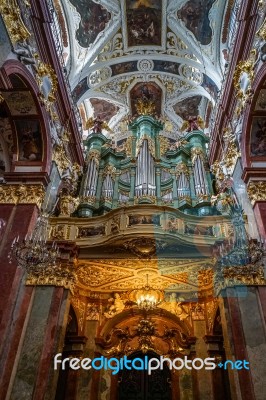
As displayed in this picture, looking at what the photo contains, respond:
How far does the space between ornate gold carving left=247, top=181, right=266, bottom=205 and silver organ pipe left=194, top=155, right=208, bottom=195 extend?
8.28ft

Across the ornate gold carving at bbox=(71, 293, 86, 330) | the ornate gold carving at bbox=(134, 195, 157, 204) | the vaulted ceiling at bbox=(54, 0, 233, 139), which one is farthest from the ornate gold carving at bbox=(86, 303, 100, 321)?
the vaulted ceiling at bbox=(54, 0, 233, 139)

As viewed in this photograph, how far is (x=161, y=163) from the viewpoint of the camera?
37.0 ft

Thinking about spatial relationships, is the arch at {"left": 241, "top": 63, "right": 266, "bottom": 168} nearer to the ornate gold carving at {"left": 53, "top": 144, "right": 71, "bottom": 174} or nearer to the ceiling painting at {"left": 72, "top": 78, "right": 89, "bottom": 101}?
the ornate gold carving at {"left": 53, "top": 144, "right": 71, "bottom": 174}

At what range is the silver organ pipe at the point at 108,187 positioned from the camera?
10.1 m

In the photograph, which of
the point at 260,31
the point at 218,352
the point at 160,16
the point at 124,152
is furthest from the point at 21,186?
the point at 160,16

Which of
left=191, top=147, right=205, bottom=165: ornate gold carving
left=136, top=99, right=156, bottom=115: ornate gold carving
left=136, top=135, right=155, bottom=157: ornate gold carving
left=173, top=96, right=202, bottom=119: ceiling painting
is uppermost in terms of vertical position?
left=173, top=96, right=202, bottom=119: ceiling painting

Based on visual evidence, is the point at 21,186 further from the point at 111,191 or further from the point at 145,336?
the point at 145,336

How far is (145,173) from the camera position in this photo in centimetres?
1033

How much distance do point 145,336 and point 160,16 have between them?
1086 cm

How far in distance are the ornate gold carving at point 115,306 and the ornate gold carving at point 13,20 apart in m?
7.47

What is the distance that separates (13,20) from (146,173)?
5.65 meters

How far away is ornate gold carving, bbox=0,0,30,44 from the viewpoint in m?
5.66

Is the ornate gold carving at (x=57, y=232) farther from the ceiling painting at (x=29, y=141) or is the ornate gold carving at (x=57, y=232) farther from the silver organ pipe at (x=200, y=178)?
the silver organ pipe at (x=200, y=178)

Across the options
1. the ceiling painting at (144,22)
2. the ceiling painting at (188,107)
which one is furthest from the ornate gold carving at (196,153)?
the ceiling painting at (144,22)
